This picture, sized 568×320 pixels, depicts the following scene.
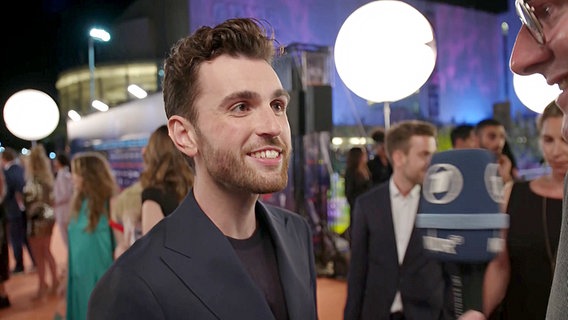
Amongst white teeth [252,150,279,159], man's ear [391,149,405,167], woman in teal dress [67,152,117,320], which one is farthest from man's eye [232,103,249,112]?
woman in teal dress [67,152,117,320]

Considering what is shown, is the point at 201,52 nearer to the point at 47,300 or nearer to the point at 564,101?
the point at 564,101

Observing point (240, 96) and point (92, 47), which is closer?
point (240, 96)

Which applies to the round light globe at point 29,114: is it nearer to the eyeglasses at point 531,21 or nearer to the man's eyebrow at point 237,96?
the man's eyebrow at point 237,96

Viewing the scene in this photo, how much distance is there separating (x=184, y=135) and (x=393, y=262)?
1.30 m

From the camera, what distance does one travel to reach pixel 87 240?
2.89m

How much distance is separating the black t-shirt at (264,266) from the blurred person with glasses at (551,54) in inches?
26.0

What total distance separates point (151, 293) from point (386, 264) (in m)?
1.41

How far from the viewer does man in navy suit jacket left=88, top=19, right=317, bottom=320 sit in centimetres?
102

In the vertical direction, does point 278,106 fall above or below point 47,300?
above

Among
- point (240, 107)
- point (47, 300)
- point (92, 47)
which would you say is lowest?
point (47, 300)

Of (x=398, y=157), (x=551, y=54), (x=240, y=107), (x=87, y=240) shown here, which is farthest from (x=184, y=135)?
(x=87, y=240)

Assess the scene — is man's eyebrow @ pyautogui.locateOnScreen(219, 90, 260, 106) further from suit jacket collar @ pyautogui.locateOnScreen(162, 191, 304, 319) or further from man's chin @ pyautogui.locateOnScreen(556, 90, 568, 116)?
man's chin @ pyautogui.locateOnScreen(556, 90, 568, 116)

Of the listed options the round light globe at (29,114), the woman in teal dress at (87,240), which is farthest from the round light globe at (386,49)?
the round light globe at (29,114)

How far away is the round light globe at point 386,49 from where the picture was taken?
10.8ft
